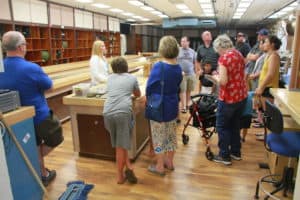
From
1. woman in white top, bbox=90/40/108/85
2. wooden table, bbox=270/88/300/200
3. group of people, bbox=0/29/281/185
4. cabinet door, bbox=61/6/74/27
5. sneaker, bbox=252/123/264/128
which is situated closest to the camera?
wooden table, bbox=270/88/300/200

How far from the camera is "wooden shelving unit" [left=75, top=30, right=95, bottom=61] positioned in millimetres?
10070

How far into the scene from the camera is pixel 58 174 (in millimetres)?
2814

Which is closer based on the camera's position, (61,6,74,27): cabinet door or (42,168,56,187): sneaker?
(42,168,56,187): sneaker

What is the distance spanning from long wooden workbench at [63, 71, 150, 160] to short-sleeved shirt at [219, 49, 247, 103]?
0.99 meters

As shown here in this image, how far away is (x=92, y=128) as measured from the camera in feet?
9.88

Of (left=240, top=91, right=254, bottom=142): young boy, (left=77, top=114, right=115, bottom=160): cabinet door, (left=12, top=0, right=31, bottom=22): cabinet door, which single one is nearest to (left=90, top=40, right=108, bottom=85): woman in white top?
(left=77, top=114, right=115, bottom=160): cabinet door

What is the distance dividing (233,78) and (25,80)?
6.81ft

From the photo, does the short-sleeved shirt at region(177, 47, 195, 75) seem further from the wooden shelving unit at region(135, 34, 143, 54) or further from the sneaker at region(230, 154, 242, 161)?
the wooden shelving unit at region(135, 34, 143, 54)

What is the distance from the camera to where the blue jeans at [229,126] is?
281 centimetres

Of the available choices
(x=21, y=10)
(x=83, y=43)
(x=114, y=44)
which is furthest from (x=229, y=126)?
(x=114, y=44)

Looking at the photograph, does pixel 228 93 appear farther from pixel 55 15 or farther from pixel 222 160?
pixel 55 15

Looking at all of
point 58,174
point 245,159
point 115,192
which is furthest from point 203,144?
point 58,174

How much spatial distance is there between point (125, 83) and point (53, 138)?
876 millimetres

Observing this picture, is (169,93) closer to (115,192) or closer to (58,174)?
(115,192)
